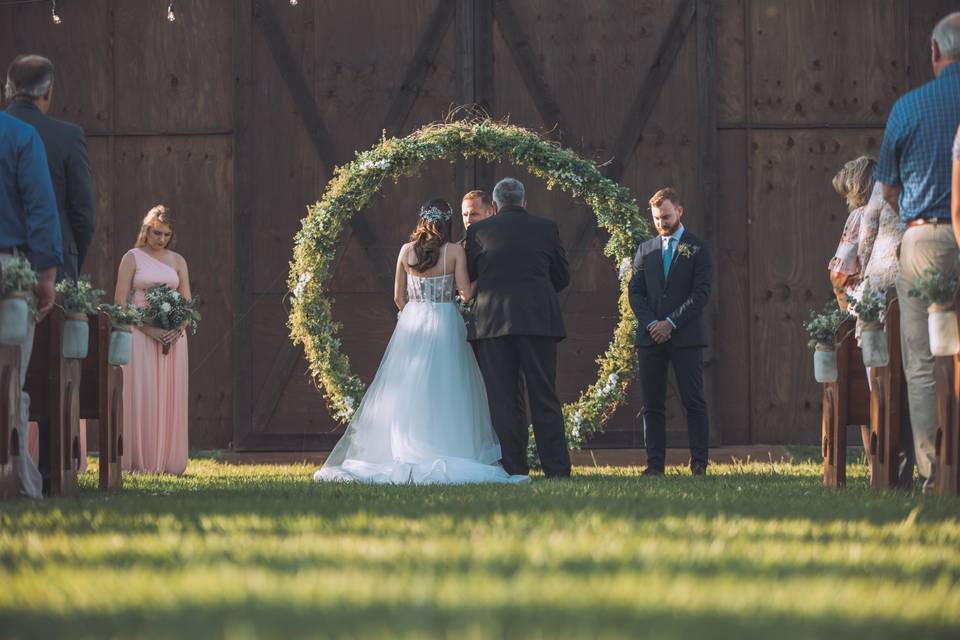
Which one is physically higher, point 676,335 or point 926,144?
point 926,144

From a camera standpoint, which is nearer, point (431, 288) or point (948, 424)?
point (948, 424)

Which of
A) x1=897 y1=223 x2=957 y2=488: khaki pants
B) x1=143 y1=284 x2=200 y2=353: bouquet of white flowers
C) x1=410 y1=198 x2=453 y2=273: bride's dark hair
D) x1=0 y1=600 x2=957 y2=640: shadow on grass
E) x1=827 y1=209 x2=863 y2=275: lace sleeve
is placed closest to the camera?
x1=0 y1=600 x2=957 y2=640: shadow on grass

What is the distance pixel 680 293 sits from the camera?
35.1 ft

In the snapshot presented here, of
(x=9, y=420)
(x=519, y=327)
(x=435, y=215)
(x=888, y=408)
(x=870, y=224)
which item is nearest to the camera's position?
(x=9, y=420)

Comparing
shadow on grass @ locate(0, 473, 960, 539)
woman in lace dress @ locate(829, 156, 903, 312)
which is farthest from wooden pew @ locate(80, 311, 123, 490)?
woman in lace dress @ locate(829, 156, 903, 312)

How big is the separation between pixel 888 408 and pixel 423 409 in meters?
3.35

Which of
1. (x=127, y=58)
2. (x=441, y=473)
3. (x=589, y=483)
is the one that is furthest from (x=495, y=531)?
(x=127, y=58)

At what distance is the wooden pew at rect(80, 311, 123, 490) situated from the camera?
8.81 m

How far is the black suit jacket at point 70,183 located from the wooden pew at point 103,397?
44cm

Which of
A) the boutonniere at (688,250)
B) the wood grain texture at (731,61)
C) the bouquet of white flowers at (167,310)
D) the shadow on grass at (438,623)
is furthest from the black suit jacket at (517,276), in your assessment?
the shadow on grass at (438,623)

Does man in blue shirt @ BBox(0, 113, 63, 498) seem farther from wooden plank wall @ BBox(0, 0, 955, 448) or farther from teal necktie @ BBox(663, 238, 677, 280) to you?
wooden plank wall @ BBox(0, 0, 955, 448)

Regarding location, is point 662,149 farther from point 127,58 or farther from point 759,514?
point 759,514

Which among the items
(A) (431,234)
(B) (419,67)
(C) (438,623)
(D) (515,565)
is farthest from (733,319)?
(C) (438,623)

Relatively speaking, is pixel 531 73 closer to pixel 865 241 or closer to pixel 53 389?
pixel 865 241
